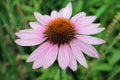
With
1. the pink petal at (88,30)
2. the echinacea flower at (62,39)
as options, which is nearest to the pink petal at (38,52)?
the echinacea flower at (62,39)

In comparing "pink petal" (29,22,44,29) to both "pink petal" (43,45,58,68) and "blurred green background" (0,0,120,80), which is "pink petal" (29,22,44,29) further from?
"blurred green background" (0,0,120,80)

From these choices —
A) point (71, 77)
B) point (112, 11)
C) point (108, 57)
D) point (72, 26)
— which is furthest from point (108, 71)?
point (72, 26)

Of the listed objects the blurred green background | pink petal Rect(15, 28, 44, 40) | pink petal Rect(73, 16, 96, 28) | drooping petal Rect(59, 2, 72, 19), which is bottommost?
the blurred green background

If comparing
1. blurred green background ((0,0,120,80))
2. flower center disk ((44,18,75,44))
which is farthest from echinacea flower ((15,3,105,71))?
blurred green background ((0,0,120,80))

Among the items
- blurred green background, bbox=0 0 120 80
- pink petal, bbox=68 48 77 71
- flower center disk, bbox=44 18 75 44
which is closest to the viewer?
pink petal, bbox=68 48 77 71

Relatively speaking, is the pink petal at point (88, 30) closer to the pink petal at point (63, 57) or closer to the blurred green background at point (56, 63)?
the pink petal at point (63, 57)

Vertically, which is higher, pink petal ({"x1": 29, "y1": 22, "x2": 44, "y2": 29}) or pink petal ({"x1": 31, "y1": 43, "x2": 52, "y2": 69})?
pink petal ({"x1": 29, "y1": 22, "x2": 44, "y2": 29})
